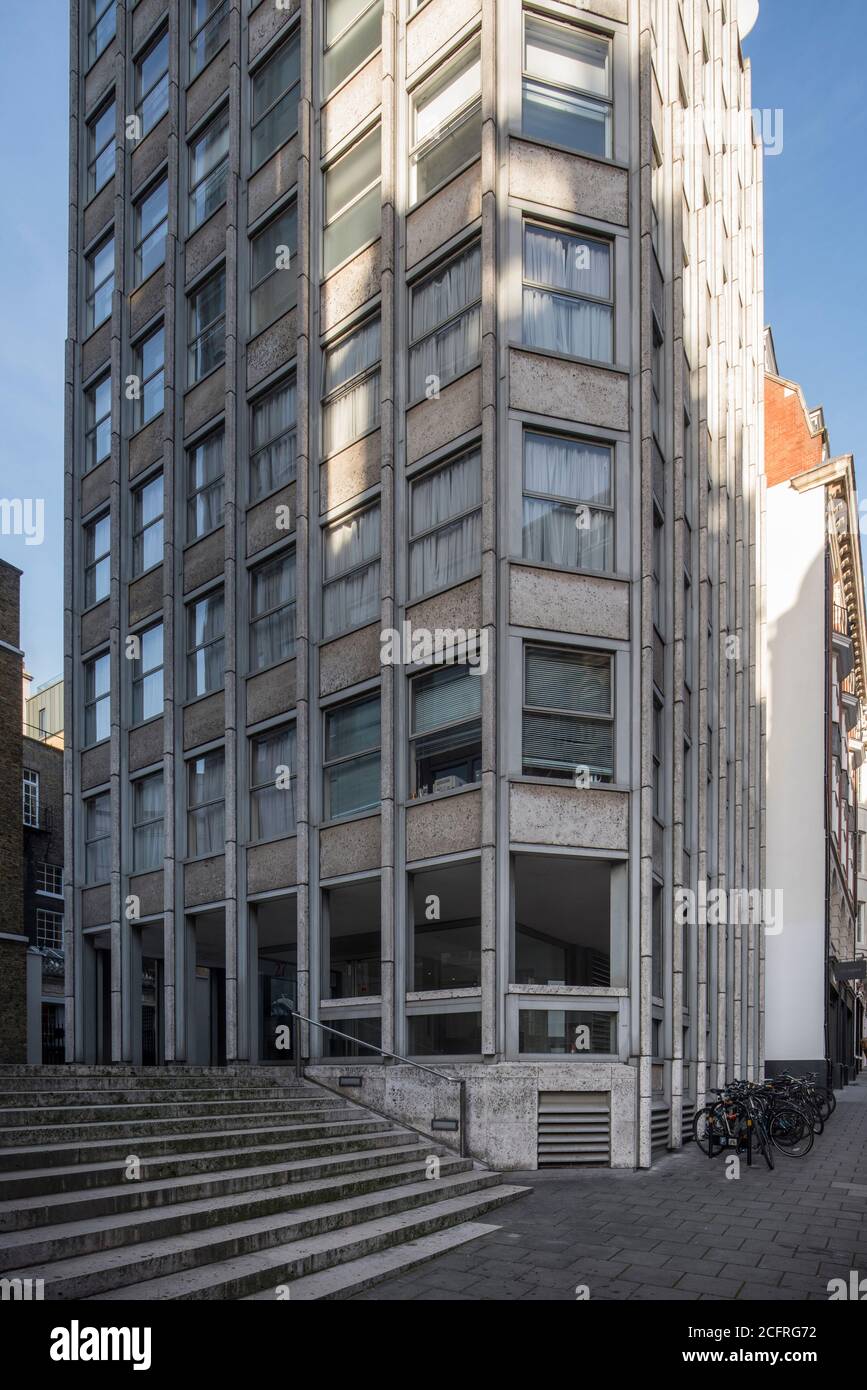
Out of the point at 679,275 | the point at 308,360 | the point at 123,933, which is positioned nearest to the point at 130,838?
the point at 123,933

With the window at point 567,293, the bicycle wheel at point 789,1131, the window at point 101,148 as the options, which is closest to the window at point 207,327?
the window at point 101,148

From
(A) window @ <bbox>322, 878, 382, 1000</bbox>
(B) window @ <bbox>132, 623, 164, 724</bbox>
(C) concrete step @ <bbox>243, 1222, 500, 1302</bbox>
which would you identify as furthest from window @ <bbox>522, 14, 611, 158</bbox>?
(C) concrete step @ <bbox>243, 1222, 500, 1302</bbox>

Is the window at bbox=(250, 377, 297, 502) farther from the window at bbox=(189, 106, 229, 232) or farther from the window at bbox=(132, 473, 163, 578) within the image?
the window at bbox=(189, 106, 229, 232)

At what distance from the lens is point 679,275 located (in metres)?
21.4

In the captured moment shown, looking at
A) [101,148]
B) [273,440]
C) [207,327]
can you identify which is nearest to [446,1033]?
[273,440]

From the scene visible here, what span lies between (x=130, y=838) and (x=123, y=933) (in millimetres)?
2016

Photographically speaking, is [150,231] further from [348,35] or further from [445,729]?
[445,729]

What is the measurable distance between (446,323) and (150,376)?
34.9 feet

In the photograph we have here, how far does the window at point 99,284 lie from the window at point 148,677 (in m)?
8.82

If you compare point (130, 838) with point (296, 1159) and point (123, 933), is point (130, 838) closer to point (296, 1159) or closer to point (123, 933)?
point (123, 933)

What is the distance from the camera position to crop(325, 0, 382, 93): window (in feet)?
66.9

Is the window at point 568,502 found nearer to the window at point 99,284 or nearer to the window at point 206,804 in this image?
the window at point 206,804

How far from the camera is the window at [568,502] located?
1720 centimetres

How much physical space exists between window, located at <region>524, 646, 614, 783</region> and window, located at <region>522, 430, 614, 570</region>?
145 centimetres
